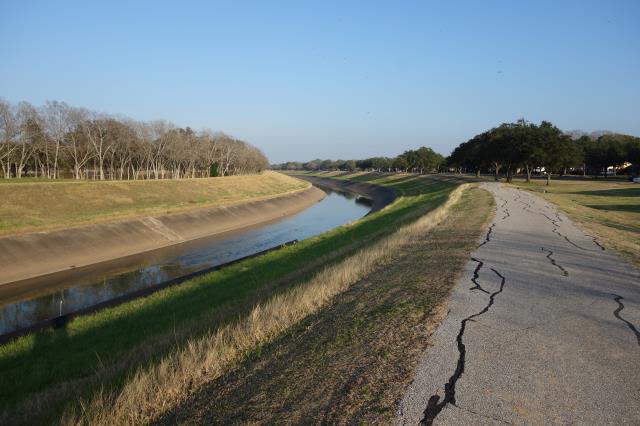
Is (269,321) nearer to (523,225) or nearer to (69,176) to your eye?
(523,225)

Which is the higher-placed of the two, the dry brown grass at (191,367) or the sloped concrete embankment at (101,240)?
the dry brown grass at (191,367)

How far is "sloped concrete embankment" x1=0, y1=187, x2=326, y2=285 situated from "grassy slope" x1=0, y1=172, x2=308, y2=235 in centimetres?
112

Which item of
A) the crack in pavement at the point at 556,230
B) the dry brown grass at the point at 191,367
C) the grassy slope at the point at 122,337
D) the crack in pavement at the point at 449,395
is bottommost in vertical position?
the grassy slope at the point at 122,337

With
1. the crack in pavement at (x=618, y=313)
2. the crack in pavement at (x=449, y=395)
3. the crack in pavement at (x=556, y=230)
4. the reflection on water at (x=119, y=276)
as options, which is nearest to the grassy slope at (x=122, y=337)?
A: the reflection on water at (x=119, y=276)

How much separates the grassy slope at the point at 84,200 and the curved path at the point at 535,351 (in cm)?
2778

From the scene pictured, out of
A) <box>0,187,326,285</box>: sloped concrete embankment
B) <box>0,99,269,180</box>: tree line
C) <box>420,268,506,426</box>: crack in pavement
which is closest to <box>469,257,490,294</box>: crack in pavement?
<box>420,268,506,426</box>: crack in pavement

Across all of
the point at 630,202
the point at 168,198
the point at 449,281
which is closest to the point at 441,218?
the point at 449,281

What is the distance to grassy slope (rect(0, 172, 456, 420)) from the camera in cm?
799

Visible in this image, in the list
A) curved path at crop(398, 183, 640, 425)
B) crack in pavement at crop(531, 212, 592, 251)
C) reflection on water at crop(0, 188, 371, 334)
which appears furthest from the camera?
reflection on water at crop(0, 188, 371, 334)

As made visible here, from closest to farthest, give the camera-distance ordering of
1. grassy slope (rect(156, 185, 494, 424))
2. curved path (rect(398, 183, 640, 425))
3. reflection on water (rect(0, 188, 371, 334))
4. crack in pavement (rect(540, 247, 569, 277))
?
curved path (rect(398, 183, 640, 425)) < grassy slope (rect(156, 185, 494, 424)) < crack in pavement (rect(540, 247, 569, 277)) < reflection on water (rect(0, 188, 371, 334))

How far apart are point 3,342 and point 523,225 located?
20.2m

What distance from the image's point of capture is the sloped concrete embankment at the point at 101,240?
23.2 m

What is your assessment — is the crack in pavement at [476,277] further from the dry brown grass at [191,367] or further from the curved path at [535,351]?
the dry brown grass at [191,367]

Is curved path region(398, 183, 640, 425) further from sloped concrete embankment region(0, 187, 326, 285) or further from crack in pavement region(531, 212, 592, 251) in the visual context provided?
→ sloped concrete embankment region(0, 187, 326, 285)
